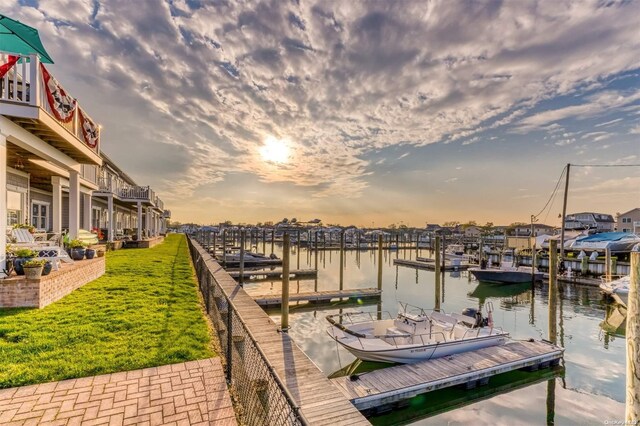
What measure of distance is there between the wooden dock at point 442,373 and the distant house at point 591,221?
63.9 meters

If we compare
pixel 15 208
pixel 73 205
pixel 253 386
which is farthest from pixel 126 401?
pixel 15 208

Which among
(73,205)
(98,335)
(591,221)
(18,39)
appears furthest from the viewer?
(591,221)

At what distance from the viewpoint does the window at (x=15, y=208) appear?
41.5 ft

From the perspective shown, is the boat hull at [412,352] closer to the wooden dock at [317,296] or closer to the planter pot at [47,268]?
the planter pot at [47,268]

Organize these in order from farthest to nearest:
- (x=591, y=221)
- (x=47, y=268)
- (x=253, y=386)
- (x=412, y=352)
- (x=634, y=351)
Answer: (x=591, y=221)
(x=412, y=352)
(x=47, y=268)
(x=253, y=386)
(x=634, y=351)

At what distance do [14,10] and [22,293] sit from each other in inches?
436

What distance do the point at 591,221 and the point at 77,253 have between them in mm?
80817

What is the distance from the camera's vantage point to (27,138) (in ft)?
28.2

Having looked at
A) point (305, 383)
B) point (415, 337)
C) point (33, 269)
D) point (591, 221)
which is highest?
point (591, 221)

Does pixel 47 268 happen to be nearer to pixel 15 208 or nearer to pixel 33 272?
pixel 33 272

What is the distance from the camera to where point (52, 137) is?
949cm

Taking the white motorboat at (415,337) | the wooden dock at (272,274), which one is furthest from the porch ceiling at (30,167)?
the wooden dock at (272,274)

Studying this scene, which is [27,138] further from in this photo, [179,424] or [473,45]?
[473,45]

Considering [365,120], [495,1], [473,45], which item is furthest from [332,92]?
[495,1]
